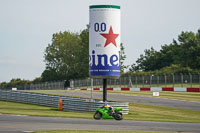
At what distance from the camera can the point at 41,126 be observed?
21.2 m

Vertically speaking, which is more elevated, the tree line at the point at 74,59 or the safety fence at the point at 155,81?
the tree line at the point at 74,59

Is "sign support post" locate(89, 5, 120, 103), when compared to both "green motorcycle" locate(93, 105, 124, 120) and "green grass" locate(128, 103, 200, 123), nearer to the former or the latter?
"green grass" locate(128, 103, 200, 123)

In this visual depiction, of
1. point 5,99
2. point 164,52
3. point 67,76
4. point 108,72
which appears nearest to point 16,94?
point 5,99

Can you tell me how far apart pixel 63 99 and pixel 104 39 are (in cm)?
699

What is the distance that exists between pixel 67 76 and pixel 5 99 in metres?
79.6

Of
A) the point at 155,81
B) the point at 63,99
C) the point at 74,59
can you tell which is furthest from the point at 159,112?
the point at 74,59

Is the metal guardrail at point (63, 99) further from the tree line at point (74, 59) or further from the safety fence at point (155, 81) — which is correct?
the tree line at point (74, 59)

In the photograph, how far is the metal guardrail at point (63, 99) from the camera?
31580mm

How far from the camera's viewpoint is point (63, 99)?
34.5 meters

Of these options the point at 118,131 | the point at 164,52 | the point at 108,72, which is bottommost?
the point at 118,131

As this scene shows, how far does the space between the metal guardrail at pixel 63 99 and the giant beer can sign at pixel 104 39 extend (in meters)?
2.23

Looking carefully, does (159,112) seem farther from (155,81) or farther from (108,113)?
(155,81)

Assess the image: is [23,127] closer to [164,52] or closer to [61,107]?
[61,107]

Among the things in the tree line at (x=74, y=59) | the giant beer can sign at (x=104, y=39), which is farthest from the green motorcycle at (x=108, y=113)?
the tree line at (x=74, y=59)
